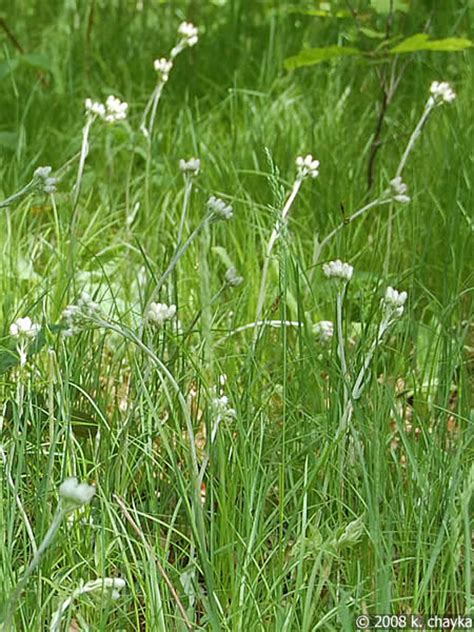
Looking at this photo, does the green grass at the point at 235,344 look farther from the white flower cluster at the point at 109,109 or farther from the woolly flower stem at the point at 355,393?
the white flower cluster at the point at 109,109

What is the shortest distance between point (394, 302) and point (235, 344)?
0.71 meters

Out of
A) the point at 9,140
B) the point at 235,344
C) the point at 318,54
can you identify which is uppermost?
the point at 318,54

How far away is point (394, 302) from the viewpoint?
6.08 feet

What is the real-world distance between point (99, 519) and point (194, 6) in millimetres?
3315

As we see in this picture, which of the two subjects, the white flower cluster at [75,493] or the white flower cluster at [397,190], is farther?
the white flower cluster at [397,190]

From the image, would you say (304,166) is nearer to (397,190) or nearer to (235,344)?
(397,190)

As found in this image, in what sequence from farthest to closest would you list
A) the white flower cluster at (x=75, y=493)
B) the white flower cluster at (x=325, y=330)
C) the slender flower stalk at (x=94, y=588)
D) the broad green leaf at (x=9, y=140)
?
the broad green leaf at (x=9, y=140), the white flower cluster at (x=325, y=330), the slender flower stalk at (x=94, y=588), the white flower cluster at (x=75, y=493)

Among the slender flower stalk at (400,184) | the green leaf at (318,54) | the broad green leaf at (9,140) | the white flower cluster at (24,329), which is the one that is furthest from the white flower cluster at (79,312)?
the broad green leaf at (9,140)

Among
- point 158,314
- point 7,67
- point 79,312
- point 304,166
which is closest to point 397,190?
point 304,166

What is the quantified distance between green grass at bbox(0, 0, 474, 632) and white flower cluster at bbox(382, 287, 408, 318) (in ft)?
0.44

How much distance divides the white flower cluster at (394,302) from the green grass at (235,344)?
0.14 m

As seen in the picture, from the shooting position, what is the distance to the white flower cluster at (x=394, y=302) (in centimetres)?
184

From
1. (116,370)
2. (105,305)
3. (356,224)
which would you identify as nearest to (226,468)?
(116,370)

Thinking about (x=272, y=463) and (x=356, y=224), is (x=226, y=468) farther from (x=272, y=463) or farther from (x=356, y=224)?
(x=356, y=224)
